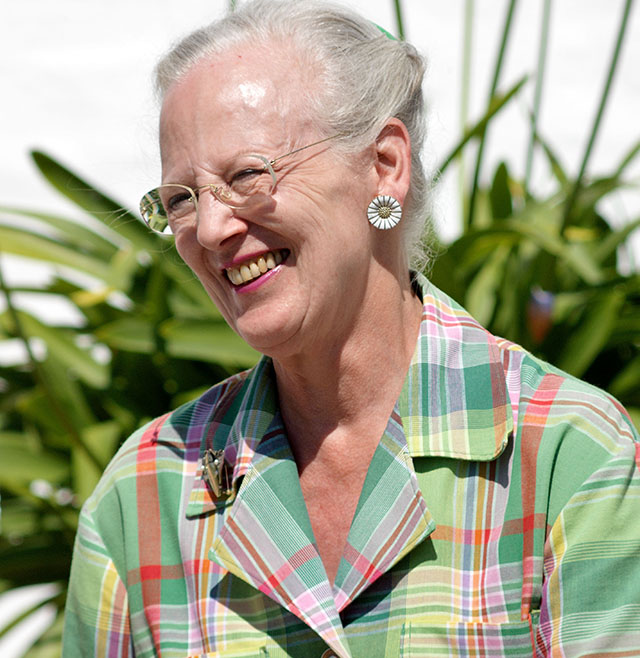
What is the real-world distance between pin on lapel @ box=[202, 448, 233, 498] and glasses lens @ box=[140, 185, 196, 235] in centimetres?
38

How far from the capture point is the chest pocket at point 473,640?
138cm

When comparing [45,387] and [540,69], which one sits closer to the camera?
[45,387]

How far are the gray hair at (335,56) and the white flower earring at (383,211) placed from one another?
9 cm

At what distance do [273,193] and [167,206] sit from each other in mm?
200

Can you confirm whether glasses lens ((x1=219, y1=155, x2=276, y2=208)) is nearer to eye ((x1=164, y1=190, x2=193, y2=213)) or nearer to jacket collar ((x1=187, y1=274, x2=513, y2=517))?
eye ((x1=164, y1=190, x2=193, y2=213))

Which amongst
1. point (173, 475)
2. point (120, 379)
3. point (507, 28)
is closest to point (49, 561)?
point (120, 379)

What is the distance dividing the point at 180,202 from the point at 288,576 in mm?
600

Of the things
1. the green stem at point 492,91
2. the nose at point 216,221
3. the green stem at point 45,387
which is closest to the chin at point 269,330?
the nose at point 216,221

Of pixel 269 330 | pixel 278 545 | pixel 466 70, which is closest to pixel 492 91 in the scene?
pixel 466 70

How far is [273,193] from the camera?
1495 millimetres

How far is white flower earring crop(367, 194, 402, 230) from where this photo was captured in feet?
5.15

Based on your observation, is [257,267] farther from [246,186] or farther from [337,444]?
[337,444]

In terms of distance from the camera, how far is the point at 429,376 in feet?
5.17

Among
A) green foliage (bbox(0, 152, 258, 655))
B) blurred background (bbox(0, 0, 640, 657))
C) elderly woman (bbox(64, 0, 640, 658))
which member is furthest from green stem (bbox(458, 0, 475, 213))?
elderly woman (bbox(64, 0, 640, 658))
